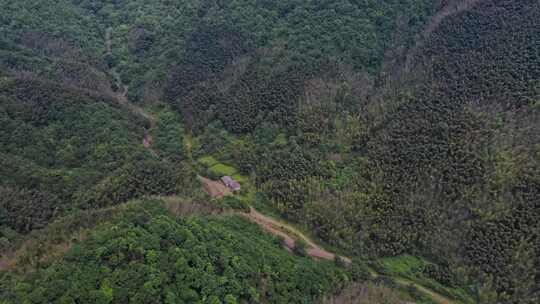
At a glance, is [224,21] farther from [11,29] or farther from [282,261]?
[282,261]

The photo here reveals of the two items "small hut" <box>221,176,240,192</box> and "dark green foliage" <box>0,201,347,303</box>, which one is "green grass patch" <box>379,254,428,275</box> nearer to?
"dark green foliage" <box>0,201,347,303</box>

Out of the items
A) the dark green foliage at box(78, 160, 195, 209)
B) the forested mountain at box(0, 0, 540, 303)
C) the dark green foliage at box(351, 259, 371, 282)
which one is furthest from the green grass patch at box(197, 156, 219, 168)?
the dark green foliage at box(351, 259, 371, 282)

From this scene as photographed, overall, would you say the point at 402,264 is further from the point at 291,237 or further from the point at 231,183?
the point at 231,183

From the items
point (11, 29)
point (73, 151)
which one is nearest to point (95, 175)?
point (73, 151)

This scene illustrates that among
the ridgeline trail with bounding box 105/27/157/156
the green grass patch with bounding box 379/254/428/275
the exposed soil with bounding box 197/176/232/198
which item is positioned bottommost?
the exposed soil with bounding box 197/176/232/198

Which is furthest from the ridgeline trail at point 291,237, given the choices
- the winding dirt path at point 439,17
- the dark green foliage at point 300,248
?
the winding dirt path at point 439,17

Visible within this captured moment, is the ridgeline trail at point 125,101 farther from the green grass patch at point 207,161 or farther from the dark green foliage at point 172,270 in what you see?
the dark green foliage at point 172,270

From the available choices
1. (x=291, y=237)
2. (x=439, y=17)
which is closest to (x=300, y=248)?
(x=291, y=237)
